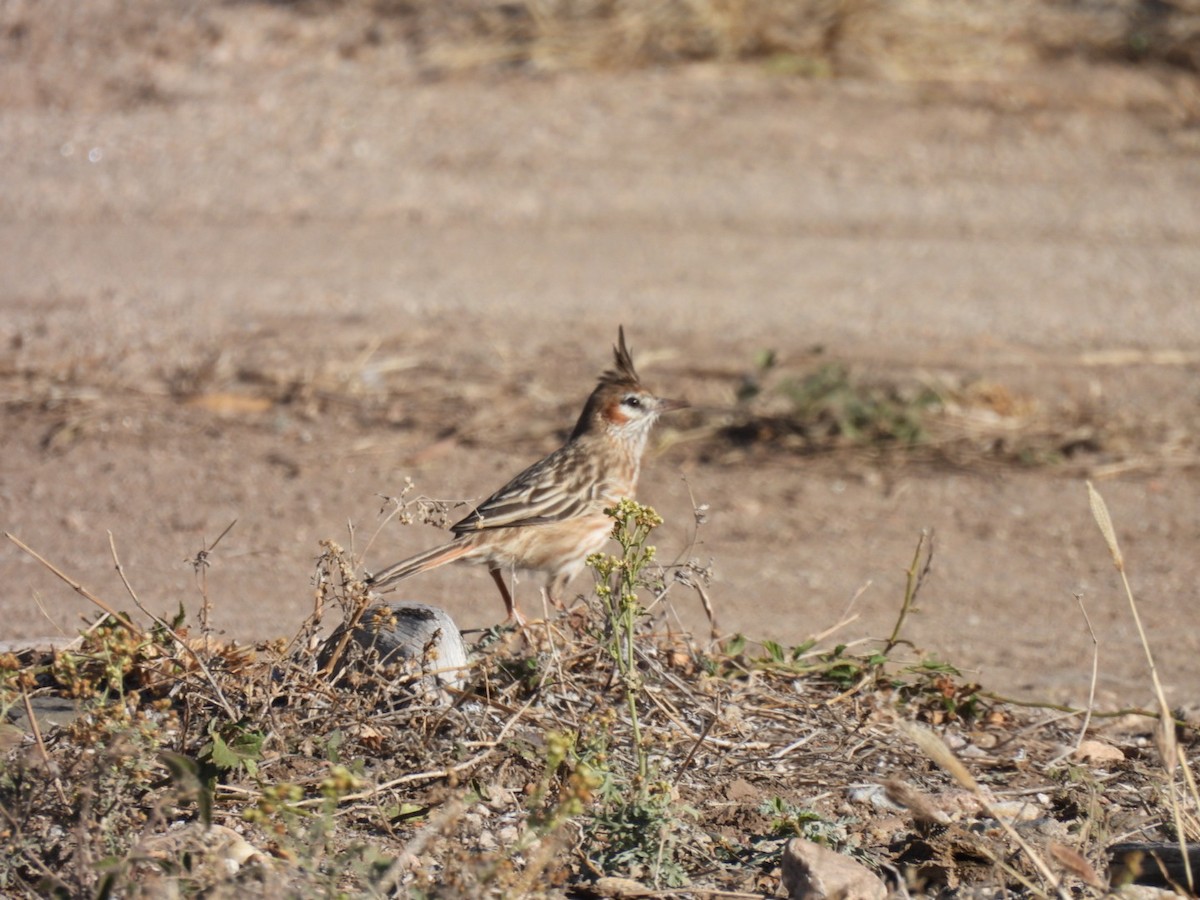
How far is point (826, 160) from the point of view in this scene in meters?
14.2

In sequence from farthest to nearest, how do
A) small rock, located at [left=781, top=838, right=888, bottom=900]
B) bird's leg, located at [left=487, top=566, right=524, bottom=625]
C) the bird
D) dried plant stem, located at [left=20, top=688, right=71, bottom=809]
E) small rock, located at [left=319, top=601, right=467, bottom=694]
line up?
the bird → bird's leg, located at [left=487, top=566, right=524, bottom=625] → small rock, located at [left=319, top=601, right=467, bottom=694] → small rock, located at [left=781, top=838, right=888, bottom=900] → dried plant stem, located at [left=20, top=688, right=71, bottom=809]

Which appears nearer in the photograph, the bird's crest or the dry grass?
the bird's crest

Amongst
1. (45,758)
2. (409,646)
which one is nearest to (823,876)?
(409,646)

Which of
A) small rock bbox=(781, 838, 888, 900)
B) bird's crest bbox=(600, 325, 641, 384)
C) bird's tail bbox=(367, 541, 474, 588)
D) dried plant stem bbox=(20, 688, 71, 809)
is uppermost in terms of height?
dried plant stem bbox=(20, 688, 71, 809)

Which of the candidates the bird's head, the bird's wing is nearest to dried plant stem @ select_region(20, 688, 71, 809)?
the bird's wing

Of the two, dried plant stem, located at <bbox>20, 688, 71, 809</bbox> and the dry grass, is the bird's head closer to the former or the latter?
dried plant stem, located at <bbox>20, 688, 71, 809</bbox>

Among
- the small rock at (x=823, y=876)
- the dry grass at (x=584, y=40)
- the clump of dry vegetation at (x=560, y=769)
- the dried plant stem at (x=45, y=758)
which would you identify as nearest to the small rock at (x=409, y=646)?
the clump of dry vegetation at (x=560, y=769)

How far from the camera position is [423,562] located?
21.2 feet

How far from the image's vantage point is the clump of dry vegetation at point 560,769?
4.21 meters

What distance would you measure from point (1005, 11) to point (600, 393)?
10.7 meters

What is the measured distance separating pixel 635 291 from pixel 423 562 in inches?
230

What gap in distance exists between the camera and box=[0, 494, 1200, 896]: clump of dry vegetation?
166 inches

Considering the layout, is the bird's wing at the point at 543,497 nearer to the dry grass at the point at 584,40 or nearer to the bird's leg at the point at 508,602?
the bird's leg at the point at 508,602

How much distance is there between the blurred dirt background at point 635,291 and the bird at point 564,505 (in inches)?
22.9
